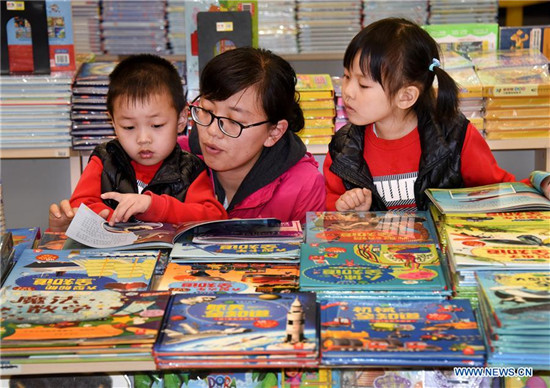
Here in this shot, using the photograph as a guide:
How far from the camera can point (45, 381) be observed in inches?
50.4

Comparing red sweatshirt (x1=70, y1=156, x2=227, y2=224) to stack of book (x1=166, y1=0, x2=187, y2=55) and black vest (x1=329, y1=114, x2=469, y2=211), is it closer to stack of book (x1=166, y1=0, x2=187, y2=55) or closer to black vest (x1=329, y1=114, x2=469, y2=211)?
black vest (x1=329, y1=114, x2=469, y2=211)

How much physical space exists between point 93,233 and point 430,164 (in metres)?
1.01

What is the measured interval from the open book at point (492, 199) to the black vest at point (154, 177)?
76 cm

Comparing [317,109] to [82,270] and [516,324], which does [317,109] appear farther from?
[516,324]

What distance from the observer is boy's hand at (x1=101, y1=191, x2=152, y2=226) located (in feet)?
5.84

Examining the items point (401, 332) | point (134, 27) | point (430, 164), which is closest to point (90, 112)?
point (134, 27)

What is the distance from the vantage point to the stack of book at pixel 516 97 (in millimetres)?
2996

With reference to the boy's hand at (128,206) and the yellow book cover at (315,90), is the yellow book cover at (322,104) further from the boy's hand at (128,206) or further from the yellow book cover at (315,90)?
the boy's hand at (128,206)

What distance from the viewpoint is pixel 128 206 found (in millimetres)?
1799

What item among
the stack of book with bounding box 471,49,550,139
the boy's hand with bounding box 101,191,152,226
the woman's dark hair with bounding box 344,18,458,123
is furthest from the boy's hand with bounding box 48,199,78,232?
the stack of book with bounding box 471,49,550,139

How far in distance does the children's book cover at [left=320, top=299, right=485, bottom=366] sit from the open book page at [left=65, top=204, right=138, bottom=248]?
56cm

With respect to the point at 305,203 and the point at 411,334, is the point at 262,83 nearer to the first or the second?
the point at 305,203

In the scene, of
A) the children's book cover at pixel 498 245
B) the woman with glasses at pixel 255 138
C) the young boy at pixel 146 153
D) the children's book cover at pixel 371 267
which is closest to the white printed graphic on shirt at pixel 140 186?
the young boy at pixel 146 153

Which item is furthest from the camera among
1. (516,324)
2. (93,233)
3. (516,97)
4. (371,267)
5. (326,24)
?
(326,24)
